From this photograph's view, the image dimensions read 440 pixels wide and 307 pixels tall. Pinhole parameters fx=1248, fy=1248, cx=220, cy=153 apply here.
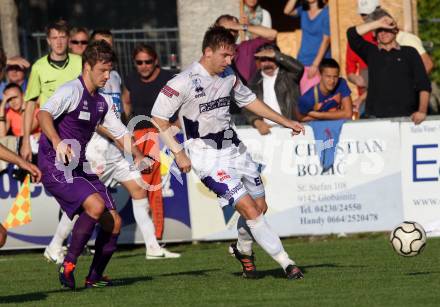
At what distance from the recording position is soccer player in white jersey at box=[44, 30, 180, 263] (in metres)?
13.6

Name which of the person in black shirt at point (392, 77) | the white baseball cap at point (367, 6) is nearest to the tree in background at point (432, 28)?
the white baseball cap at point (367, 6)

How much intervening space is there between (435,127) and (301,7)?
3.18 metres

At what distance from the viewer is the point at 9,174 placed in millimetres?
14922

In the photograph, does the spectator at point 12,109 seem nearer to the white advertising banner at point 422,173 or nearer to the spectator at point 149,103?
the spectator at point 149,103

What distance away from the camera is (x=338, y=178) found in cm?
1461

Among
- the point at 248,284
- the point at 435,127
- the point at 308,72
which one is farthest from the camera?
the point at 308,72

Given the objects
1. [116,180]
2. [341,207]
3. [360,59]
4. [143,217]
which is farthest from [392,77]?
[116,180]

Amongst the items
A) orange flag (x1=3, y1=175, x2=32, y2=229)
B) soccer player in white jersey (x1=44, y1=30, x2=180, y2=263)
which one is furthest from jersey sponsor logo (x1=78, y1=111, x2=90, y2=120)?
orange flag (x1=3, y1=175, x2=32, y2=229)

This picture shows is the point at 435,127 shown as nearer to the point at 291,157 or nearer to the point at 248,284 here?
the point at 291,157

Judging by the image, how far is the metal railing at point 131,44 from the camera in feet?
60.1

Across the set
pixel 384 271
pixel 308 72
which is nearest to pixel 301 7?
pixel 308 72

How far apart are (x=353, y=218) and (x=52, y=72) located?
3888mm

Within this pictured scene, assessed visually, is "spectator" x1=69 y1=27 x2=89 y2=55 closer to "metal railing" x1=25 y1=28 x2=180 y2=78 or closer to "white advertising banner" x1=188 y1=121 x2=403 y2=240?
"white advertising banner" x1=188 y1=121 x2=403 y2=240

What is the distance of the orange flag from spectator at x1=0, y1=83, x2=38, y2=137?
861 millimetres
